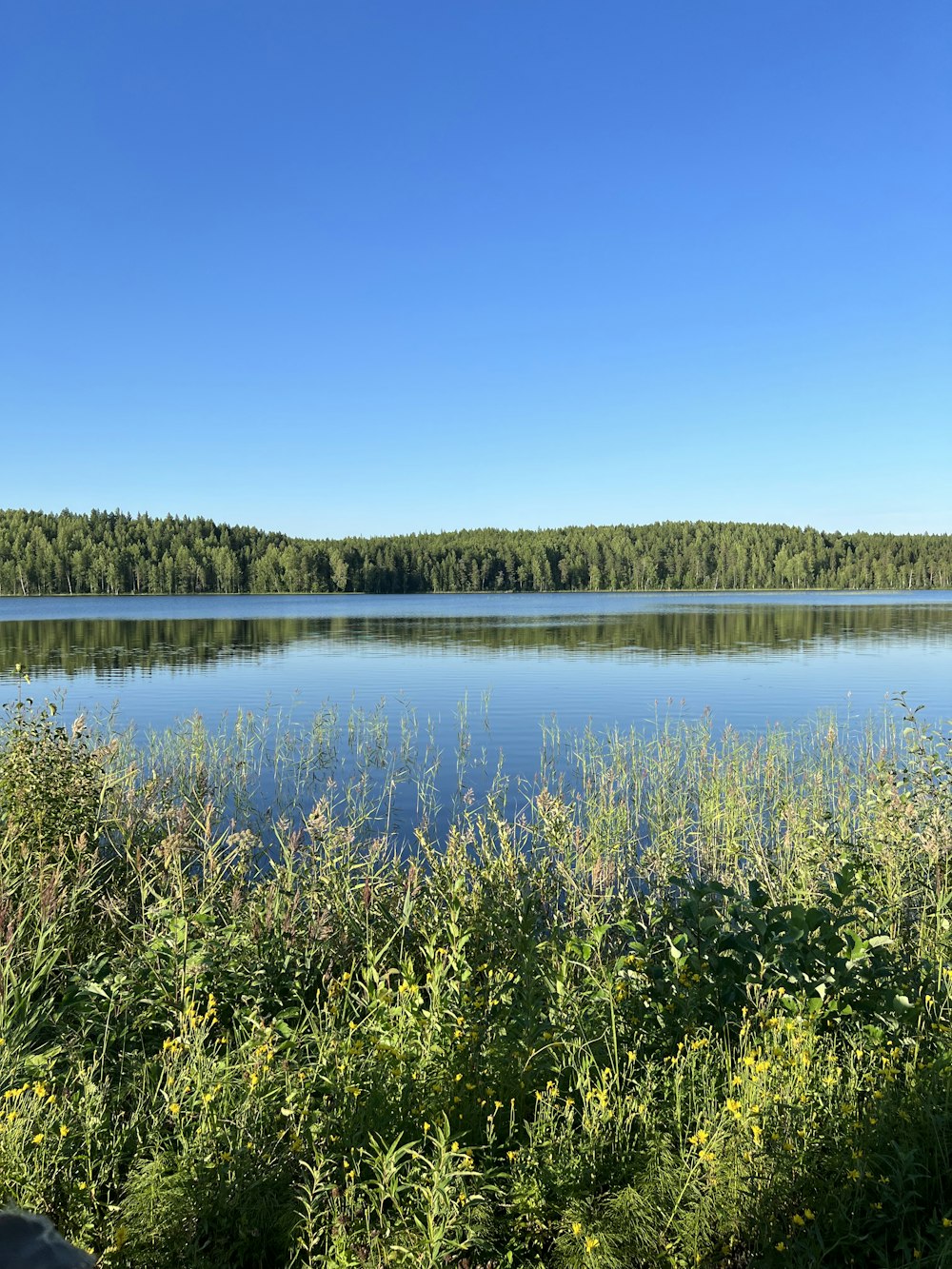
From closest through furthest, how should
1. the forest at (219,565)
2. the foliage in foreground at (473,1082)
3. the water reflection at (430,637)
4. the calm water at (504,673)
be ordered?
the foliage in foreground at (473,1082)
the calm water at (504,673)
the water reflection at (430,637)
the forest at (219,565)

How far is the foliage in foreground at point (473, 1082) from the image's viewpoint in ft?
12.1

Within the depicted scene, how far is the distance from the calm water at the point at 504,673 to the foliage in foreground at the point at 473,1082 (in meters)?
10.9

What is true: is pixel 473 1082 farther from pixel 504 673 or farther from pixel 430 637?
pixel 430 637

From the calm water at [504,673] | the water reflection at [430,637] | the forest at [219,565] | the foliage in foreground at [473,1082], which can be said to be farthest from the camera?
the forest at [219,565]

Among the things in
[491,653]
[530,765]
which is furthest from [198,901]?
[491,653]

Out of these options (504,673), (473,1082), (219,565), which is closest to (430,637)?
(504,673)

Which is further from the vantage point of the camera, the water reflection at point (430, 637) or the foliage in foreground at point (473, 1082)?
the water reflection at point (430, 637)

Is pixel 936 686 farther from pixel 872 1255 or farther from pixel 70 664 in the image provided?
pixel 70 664

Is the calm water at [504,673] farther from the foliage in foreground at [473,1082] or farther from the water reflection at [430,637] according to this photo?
the foliage in foreground at [473,1082]

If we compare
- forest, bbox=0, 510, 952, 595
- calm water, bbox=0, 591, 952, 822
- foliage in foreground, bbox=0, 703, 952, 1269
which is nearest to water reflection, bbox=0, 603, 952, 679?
calm water, bbox=0, 591, 952, 822

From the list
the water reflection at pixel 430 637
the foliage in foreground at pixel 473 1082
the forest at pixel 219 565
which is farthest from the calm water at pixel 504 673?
the forest at pixel 219 565

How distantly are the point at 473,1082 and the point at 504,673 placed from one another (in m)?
30.2

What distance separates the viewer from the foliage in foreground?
12.1 feet

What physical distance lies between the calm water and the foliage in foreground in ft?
35.6
